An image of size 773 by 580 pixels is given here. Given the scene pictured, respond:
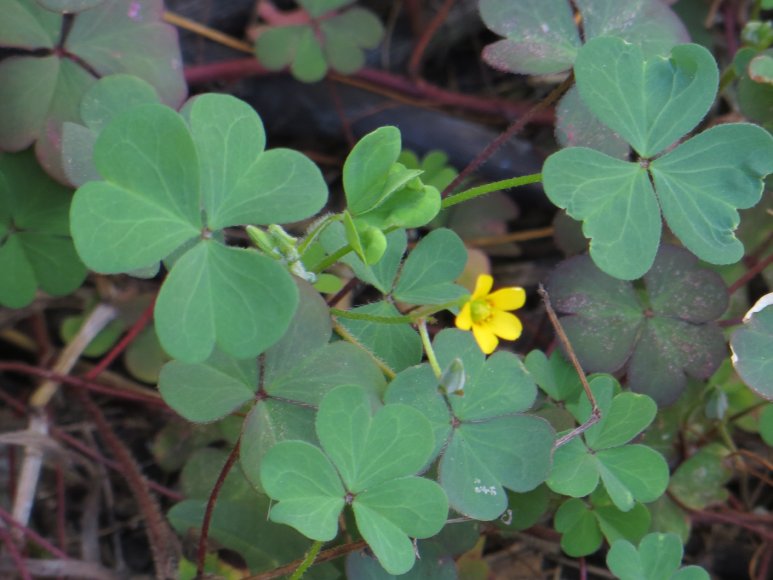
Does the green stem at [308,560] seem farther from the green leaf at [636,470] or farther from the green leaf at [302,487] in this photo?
the green leaf at [636,470]

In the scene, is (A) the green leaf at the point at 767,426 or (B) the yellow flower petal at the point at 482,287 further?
(A) the green leaf at the point at 767,426

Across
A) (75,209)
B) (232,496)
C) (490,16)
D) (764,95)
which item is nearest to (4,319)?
(232,496)

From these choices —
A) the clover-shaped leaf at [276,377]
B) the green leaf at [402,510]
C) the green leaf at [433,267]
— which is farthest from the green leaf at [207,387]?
the green leaf at [433,267]

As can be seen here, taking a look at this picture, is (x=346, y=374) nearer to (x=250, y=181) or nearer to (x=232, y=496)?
(x=250, y=181)

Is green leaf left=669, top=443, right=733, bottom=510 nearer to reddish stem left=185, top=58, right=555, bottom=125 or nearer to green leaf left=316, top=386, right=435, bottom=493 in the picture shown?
green leaf left=316, top=386, right=435, bottom=493

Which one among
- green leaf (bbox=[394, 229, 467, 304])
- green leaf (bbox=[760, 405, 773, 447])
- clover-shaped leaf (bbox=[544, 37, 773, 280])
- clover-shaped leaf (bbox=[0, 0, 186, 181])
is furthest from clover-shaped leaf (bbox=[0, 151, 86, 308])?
green leaf (bbox=[760, 405, 773, 447])
